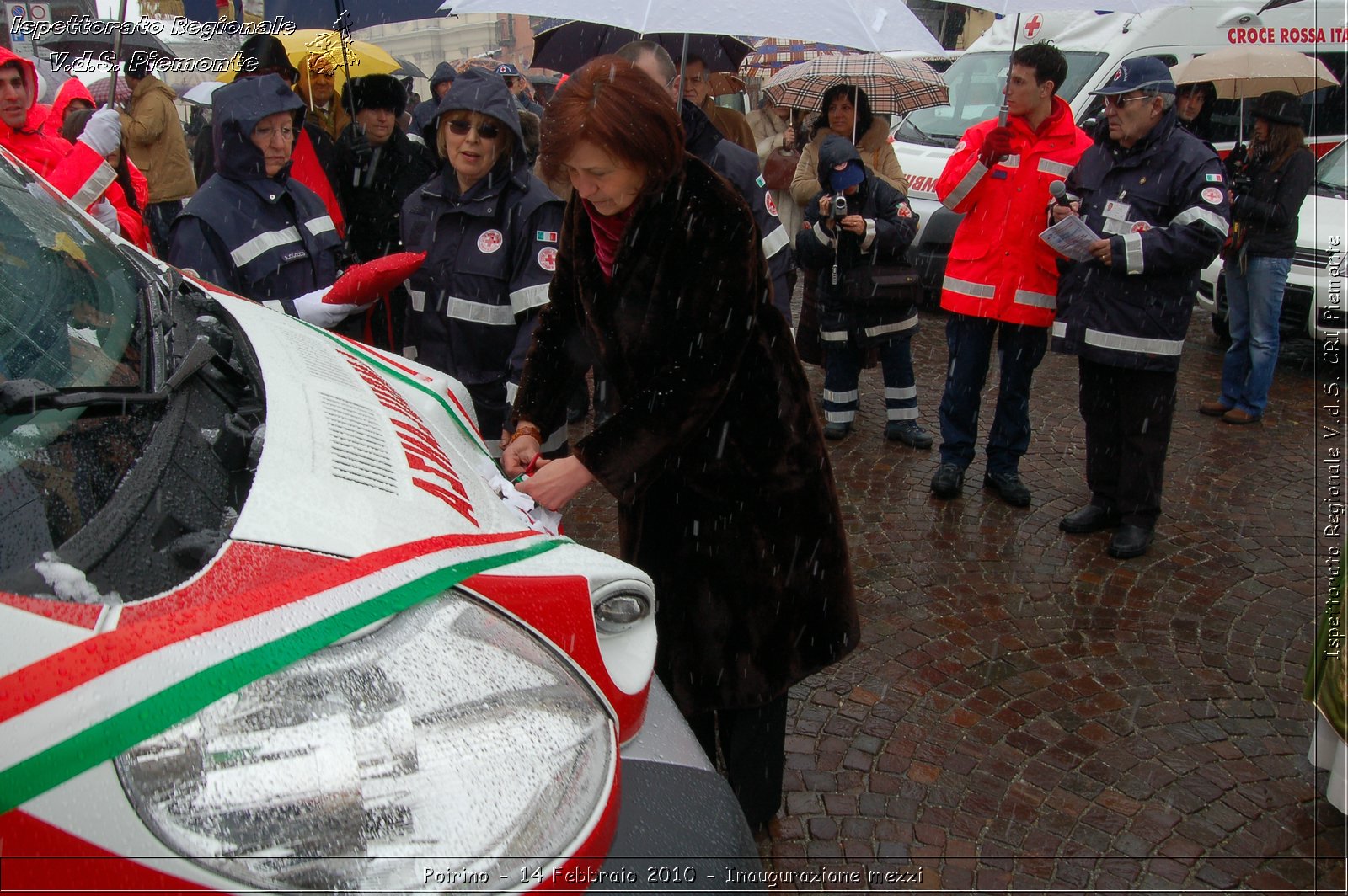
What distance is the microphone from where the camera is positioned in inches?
181

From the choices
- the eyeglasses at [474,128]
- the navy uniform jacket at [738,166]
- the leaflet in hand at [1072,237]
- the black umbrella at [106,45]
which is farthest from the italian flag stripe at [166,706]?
the black umbrella at [106,45]

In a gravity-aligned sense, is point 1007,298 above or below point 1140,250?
below

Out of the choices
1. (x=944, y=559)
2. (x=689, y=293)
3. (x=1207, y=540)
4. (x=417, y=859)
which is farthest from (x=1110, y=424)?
(x=417, y=859)

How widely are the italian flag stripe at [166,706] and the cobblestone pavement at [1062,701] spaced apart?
190 centimetres

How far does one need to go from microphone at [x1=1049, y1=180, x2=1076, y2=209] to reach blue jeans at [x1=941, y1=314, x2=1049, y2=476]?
62 cm

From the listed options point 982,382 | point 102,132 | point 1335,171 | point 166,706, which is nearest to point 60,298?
point 166,706

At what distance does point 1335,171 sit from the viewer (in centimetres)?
834

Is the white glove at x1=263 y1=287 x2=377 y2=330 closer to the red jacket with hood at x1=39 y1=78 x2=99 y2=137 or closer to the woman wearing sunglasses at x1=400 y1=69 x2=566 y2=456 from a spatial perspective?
the woman wearing sunglasses at x1=400 y1=69 x2=566 y2=456

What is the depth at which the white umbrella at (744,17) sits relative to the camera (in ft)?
11.8

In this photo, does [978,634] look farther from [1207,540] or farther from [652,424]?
[652,424]

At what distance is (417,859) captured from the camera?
119cm

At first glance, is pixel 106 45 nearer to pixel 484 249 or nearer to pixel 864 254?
pixel 864 254

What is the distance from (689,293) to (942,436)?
3.57 m

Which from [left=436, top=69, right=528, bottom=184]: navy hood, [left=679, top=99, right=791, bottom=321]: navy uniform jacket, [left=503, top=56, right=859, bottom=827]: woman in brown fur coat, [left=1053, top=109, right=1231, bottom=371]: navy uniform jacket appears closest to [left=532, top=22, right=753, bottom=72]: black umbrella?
[left=679, top=99, right=791, bottom=321]: navy uniform jacket
